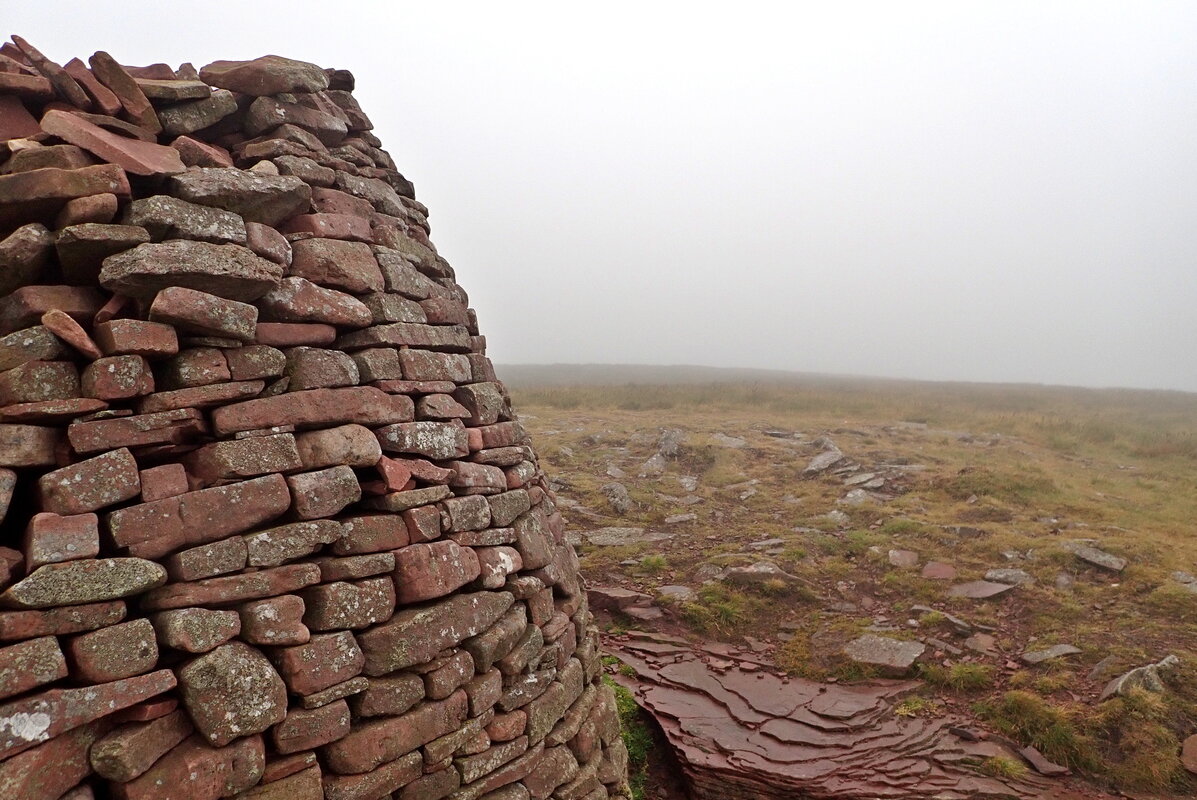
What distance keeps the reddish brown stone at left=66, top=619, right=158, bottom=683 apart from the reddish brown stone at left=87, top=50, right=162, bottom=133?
3.60m

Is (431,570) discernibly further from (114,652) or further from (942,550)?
(942,550)

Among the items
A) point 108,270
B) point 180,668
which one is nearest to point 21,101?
point 108,270

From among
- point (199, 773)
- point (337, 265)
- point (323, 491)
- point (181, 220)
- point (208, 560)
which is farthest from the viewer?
point (337, 265)

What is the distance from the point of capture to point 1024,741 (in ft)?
28.0

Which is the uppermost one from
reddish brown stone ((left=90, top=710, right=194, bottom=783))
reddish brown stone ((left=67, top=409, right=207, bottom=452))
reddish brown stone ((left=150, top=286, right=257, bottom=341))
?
reddish brown stone ((left=150, top=286, right=257, bottom=341))

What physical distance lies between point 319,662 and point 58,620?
1385 millimetres

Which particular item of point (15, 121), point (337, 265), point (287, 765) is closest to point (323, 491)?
point (287, 765)

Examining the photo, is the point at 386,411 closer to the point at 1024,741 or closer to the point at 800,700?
the point at 800,700

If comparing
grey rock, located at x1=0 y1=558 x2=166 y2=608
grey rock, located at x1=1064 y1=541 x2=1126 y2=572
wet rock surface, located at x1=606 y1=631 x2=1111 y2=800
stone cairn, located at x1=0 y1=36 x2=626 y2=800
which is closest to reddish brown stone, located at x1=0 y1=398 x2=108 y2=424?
stone cairn, located at x1=0 y1=36 x2=626 y2=800

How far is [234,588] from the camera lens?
13.6ft

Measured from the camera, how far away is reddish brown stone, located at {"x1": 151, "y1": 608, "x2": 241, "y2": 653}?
389 centimetres

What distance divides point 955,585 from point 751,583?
3.75 metres

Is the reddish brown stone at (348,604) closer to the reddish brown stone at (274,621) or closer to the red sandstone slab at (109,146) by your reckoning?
the reddish brown stone at (274,621)

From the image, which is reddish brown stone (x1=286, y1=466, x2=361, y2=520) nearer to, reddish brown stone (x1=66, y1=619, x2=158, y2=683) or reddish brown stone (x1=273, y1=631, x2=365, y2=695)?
reddish brown stone (x1=273, y1=631, x2=365, y2=695)
